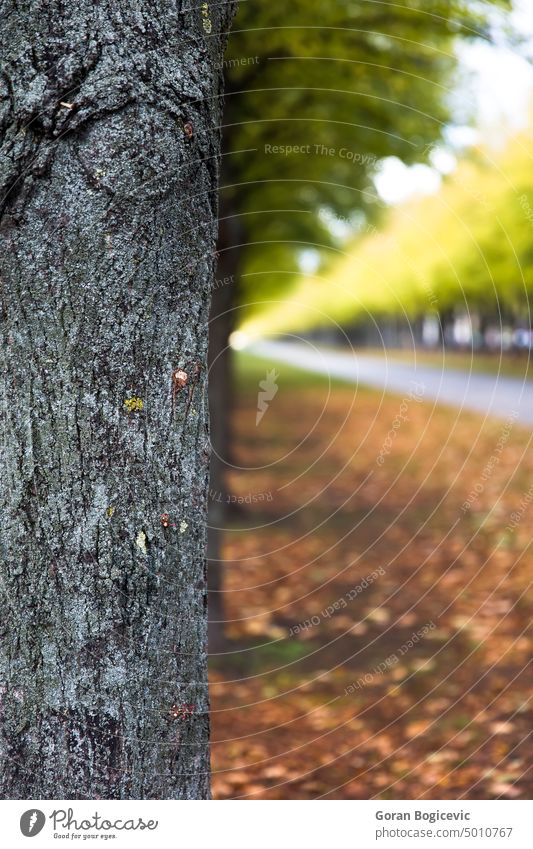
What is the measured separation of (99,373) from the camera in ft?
5.76

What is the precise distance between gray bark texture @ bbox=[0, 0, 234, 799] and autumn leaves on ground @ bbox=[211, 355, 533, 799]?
220 cm

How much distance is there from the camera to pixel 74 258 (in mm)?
1739

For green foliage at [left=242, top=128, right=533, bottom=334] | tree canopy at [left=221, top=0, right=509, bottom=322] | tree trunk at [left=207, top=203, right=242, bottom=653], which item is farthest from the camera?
green foliage at [left=242, top=128, right=533, bottom=334]

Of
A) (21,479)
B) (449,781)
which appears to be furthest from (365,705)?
(21,479)

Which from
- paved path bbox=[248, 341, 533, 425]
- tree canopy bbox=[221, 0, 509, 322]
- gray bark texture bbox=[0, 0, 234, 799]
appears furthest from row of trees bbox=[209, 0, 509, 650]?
paved path bbox=[248, 341, 533, 425]

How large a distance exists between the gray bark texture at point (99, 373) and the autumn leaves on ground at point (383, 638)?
2.20 meters

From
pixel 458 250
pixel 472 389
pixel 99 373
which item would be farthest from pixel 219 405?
pixel 458 250

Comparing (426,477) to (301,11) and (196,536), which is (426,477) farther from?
(196,536)

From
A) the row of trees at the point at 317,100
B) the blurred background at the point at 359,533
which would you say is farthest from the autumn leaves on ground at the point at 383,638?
the row of trees at the point at 317,100

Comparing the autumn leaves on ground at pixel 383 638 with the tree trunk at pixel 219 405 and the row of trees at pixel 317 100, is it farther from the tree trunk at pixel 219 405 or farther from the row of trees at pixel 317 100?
the row of trees at pixel 317 100

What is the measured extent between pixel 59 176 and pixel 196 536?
920mm

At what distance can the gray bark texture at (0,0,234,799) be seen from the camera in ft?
5.62

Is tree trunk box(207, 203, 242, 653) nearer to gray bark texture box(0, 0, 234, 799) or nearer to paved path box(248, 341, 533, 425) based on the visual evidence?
paved path box(248, 341, 533, 425)

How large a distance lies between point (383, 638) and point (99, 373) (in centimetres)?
446
